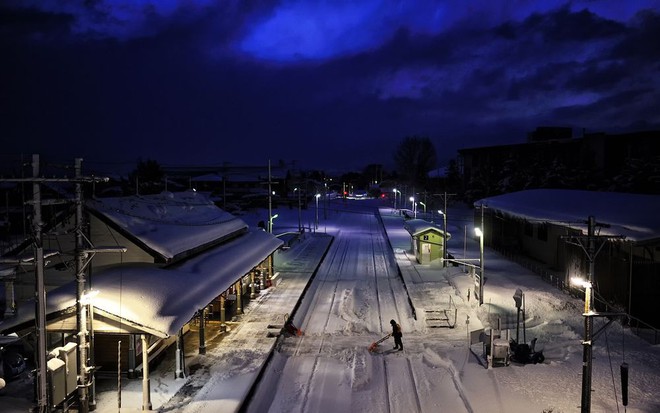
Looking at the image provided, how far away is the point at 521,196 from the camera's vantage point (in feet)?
126

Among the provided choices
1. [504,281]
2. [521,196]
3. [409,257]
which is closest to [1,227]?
[409,257]

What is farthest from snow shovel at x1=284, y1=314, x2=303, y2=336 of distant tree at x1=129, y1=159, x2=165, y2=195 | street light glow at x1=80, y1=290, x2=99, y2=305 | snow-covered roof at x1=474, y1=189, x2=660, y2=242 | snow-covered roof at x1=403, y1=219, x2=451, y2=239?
distant tree at x1=129, y1=159, x2=165, y2=195

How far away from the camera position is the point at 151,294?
12.3 m

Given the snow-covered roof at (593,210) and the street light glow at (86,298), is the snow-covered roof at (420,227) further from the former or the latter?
the street light glow at (86,298)

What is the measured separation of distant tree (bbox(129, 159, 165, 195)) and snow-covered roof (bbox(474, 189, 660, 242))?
44501 millimetres

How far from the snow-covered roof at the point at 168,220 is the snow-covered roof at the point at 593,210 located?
12893 mm

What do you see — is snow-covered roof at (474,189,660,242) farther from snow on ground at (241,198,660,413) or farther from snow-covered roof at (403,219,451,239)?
snow-covered roof at (403,219,451,239)

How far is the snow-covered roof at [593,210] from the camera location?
19047 millimetres

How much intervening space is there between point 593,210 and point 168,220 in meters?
20.7

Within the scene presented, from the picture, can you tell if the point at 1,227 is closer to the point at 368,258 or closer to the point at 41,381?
the point at 368,258

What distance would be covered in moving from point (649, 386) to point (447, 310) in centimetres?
879

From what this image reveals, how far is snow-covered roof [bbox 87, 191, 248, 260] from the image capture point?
1530cm

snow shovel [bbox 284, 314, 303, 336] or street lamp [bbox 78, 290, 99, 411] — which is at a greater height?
street lamp [bbox 78, 290, 99, 411]

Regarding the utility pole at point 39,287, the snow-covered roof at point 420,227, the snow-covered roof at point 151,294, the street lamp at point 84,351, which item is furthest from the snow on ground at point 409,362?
the snow-covered roof at point 420,227
